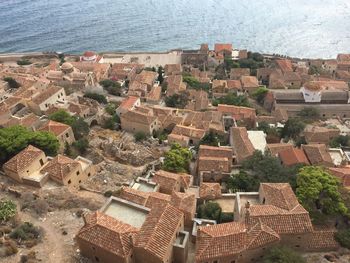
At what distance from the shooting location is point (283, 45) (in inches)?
4043

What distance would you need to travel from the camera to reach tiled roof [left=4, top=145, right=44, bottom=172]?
32.9 meters

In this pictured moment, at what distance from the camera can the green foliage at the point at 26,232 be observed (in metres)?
25.2

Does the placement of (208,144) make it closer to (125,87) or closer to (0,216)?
(0,216)

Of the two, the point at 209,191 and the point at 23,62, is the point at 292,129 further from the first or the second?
the point at 23,62

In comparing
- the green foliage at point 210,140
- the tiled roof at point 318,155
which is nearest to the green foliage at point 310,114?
the tiled roof at point 318,155

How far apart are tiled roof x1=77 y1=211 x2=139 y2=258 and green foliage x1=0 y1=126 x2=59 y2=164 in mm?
16700

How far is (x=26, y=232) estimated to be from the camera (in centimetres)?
2566

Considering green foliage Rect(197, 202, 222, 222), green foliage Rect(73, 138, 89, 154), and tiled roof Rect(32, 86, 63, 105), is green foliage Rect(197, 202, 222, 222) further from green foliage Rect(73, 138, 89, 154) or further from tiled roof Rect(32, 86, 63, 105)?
tiled roof Rect(32, 86, 63, 105)

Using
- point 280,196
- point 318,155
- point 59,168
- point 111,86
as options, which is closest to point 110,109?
point 111,86

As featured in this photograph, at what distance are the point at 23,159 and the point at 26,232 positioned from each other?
9.80 metres

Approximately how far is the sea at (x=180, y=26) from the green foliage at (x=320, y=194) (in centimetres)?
7356

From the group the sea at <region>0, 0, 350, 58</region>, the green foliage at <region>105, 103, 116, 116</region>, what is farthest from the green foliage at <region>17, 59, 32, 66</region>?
the green foliage at <region>105, 103, 116, 116</region>

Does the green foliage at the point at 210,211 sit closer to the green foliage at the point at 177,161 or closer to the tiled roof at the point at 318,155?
the green foliage at the point at 177,161

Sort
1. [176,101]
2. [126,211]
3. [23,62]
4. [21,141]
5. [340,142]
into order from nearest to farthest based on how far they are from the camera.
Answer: [126,211] → [21,141] → [340,142] → [176,101] → [23,62]
